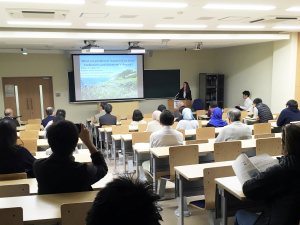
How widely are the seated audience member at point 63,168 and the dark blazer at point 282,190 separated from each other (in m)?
1.17

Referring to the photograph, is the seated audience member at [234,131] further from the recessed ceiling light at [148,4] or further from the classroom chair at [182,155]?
the recessed ceiling light at [148,4]

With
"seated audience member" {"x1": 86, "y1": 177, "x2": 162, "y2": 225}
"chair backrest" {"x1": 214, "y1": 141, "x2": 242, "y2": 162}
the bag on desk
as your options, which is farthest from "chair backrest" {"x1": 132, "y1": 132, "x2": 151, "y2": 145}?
"seated audience member" {"x1": 86, "y1": 177, "x2": 162, "y2": 225}

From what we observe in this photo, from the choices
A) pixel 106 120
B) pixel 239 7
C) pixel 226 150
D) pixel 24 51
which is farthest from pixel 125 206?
pixel 24 51

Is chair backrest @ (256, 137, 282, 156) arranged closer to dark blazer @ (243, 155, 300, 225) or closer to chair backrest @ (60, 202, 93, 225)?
dark blazer @ (243, 155, 300, 225)

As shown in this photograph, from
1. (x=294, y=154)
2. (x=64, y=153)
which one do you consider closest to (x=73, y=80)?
(x=64, y=153)

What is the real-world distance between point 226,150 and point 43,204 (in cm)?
239

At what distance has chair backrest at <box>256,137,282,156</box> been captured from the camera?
156 inches

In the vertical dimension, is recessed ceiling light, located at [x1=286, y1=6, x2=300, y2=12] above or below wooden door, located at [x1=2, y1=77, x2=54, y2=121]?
above

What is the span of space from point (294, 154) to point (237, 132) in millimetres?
2398

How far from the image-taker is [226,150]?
149 inches

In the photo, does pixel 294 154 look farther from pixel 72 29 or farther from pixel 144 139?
pixel 72 29

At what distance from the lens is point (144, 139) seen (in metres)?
5.08

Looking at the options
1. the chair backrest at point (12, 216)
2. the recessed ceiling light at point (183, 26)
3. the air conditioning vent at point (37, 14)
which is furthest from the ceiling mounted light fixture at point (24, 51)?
the chair backrest at point (12, 216)

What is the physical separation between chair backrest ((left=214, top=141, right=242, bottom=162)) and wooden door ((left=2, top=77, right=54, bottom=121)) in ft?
27.3
